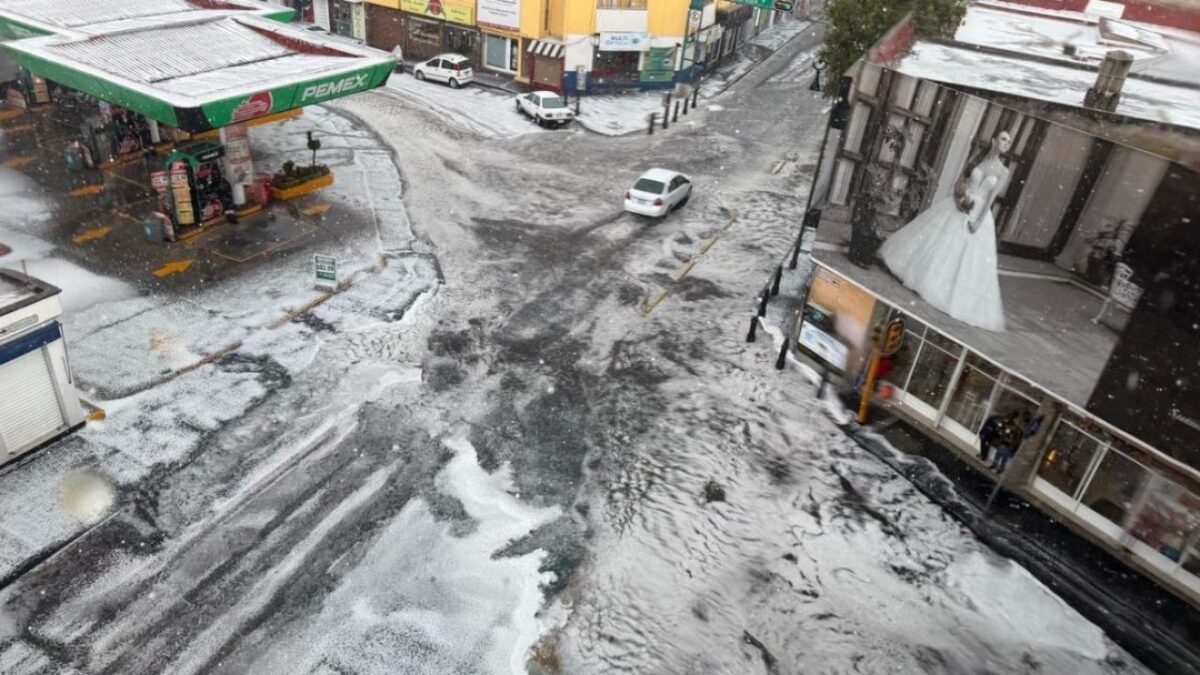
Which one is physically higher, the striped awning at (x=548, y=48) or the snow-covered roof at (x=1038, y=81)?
the snow-covered roof at (x=1038, y=81)

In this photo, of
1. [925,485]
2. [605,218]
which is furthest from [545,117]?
[925,485]

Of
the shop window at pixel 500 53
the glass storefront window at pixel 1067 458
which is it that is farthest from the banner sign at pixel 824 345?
the shop window at pixel 500 53

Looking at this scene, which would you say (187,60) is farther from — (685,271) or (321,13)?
(321,13)

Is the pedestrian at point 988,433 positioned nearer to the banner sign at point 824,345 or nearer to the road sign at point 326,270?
the banner sign at point 824,345

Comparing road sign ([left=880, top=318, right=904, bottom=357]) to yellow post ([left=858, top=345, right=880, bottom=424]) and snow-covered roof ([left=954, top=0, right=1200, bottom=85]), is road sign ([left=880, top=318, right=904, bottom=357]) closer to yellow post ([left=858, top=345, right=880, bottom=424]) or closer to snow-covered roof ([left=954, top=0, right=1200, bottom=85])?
yellow post ([left=858, top=345, right=880, bottom=424])

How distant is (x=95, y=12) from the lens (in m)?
26.1

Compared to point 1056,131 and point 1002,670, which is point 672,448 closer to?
point 1002,670

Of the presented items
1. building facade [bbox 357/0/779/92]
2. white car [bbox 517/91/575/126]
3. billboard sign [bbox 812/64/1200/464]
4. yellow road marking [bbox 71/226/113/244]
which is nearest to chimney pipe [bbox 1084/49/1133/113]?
billboard sign [bbox 812/64/1200/464]

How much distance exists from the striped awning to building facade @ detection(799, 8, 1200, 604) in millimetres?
22174

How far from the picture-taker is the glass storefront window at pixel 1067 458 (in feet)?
48.5

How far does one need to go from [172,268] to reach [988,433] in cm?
2022

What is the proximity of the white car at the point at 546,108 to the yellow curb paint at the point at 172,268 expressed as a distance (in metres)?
17.6

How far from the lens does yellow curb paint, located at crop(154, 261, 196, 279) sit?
20750mm

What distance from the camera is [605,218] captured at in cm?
2648
